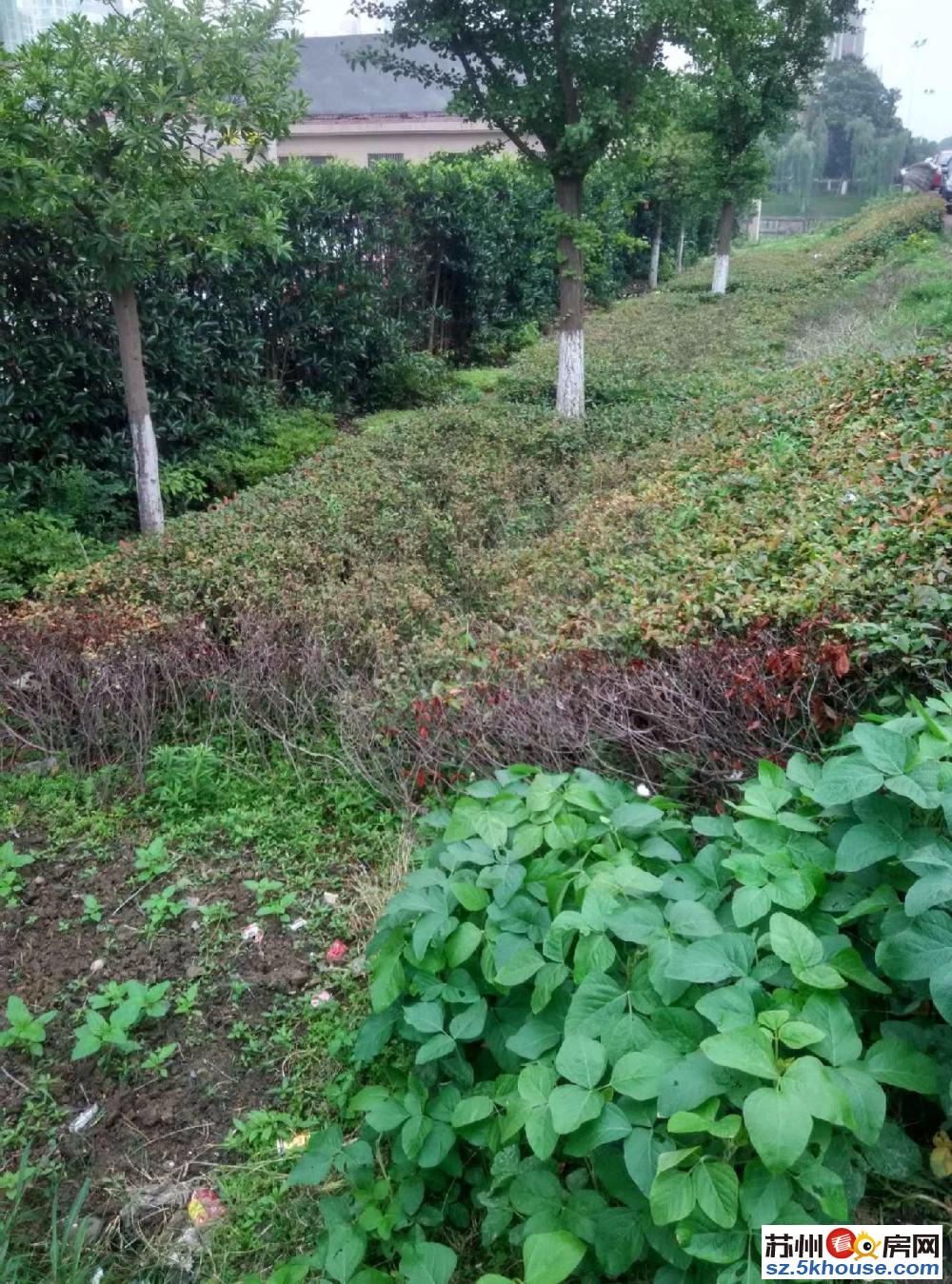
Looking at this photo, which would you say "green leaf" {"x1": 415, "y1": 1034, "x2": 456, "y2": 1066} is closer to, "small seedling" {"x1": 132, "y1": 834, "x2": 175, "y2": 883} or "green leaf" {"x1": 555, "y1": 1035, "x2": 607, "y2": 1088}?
"green leaf" {"x1": 555, "y1": 1035, "x2": 607, "y2": 1088}

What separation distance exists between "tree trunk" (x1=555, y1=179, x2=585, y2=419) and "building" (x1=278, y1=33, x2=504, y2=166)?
1722cm

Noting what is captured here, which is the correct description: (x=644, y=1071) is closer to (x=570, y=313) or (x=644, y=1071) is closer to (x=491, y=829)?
(x=491, y=829)

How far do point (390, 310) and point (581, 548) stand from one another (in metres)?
7.98

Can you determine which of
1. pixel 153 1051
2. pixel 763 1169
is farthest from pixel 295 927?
pixel 763 1169

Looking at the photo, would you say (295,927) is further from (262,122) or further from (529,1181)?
(262,122)

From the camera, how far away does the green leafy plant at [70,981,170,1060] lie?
2.48 m

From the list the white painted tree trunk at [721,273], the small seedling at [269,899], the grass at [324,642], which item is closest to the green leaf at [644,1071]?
the grass at [324,642]

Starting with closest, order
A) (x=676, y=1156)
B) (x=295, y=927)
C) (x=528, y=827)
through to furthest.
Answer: (x=676, y=1156), (x=528, y=827), (x=295, y=927)

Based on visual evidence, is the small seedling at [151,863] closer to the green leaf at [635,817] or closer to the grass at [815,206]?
the green leaf at [635,817]

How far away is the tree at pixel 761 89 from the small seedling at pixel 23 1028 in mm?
16845

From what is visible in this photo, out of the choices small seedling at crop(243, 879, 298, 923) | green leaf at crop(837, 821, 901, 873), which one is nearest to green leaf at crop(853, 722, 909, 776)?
green leaf at crop(837, 821, 901, 873)


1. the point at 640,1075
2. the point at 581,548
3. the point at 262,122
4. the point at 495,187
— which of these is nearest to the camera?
the point at 640,1075

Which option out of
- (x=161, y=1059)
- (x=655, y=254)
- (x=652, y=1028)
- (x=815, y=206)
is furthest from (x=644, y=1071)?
(x=815, y=206)

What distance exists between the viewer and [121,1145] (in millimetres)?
2391
